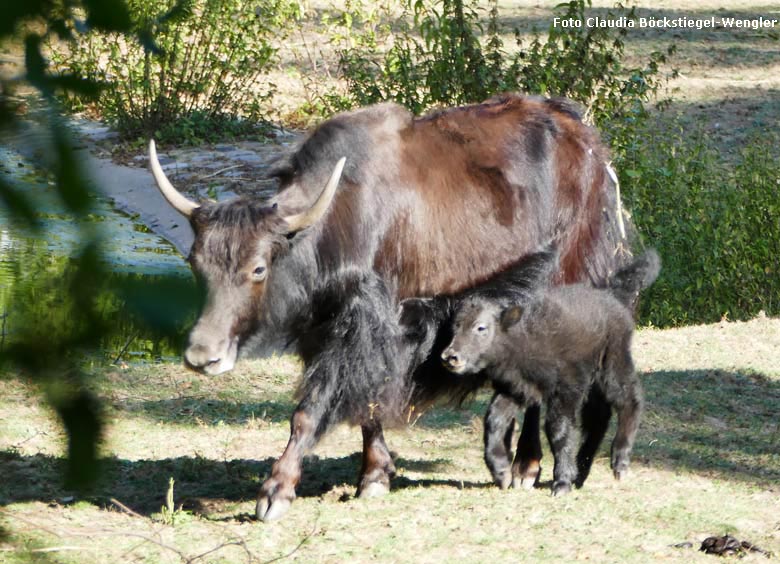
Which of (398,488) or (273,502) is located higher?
(273,502)

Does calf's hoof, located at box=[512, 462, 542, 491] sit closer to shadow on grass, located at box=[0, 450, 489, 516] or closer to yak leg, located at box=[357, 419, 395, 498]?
shadow on grass, located at box=[0, 450, 489, 516]

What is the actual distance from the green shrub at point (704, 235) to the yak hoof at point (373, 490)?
213 inches

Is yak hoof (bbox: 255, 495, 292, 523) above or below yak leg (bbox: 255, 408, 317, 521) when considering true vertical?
below

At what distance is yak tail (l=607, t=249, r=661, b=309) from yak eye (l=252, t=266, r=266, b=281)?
1.99 metres

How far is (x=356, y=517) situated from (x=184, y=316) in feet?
12.4

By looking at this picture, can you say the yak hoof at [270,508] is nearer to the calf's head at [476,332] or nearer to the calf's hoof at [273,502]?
the calf's hoof at [273,502]

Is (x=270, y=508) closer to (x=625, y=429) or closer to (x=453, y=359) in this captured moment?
(x=453, y=359)

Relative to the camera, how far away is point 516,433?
703cm

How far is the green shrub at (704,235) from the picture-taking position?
34.4ft

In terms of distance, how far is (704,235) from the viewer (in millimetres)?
10562

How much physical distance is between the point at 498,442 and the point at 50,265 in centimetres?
435

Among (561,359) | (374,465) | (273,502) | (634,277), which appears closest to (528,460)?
(561,359)

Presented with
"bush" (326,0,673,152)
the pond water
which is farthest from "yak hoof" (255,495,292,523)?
"bush" (326,0,673,152)

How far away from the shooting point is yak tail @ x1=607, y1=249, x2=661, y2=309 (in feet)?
20.3
